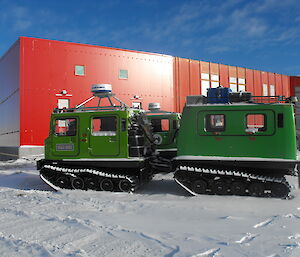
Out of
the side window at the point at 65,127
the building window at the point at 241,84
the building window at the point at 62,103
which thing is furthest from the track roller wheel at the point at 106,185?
the building window at the point at 241,84

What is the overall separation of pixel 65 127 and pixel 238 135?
490 centimetres

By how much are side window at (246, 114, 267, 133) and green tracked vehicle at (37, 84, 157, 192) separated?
2.94 meters

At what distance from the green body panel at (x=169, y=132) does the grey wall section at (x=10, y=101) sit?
39.6 ft

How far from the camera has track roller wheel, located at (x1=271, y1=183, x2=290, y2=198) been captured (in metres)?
6.77

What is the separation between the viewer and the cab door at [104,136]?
773cm

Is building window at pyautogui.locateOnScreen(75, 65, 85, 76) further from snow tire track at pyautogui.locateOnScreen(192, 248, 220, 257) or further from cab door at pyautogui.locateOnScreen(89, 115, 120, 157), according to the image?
snow tire track at pyautogui.locateOnScreen(192, 248, 220, 257)

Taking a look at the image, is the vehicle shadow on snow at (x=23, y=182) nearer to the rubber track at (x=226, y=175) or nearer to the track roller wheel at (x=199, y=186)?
the rubber track at (x=226, y=175)

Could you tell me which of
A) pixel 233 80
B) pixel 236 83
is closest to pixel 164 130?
pixel 233 80

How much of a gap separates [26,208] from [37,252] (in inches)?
103

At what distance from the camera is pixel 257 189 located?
6.89 m

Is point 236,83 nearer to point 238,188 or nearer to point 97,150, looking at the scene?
point 238,188

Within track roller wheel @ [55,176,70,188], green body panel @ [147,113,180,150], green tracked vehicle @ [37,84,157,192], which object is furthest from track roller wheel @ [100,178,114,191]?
green body panel @ [147,113,180,150]

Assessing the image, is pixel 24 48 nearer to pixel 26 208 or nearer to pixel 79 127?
pixel 79 127

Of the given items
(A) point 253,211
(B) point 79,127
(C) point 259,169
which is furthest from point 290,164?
(B) point 79,127
